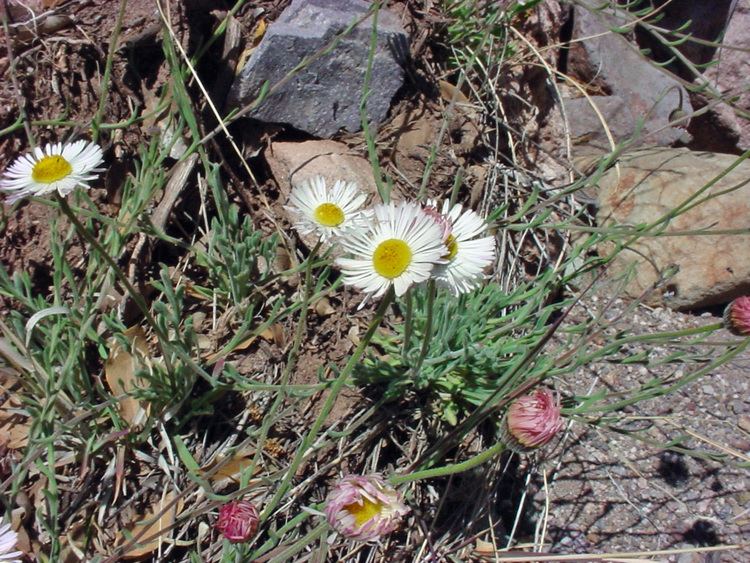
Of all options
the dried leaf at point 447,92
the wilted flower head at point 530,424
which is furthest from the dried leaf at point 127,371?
the dried leaf at point 447,92

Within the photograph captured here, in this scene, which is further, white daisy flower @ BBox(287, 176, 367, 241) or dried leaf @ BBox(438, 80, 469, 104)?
dried leaf @ BBox(438, 80, 469, 104)

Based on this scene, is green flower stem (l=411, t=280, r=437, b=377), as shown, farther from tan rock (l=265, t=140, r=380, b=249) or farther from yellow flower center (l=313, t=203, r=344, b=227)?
tan rock (l=265, t=140, r=380, b=249)

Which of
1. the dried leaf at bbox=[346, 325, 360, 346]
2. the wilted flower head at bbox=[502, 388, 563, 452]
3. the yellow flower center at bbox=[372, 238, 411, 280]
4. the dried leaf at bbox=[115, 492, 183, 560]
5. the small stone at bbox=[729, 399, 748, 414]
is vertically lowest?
the small stone at bbox=[729, 399, 748, 414]

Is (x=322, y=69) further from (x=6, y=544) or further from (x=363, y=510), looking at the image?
(x=6, y=544)

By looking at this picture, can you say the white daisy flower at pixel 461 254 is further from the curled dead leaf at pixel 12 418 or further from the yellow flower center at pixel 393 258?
the curled dead leaf at pixel 12 418

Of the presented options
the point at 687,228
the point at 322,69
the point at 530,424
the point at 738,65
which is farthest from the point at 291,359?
the point at 738,65

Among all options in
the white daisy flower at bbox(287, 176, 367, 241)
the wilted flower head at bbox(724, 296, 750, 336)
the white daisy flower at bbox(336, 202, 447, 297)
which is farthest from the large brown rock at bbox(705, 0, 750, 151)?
the white daisy flower at bbox(336, 202, 447, 297)
